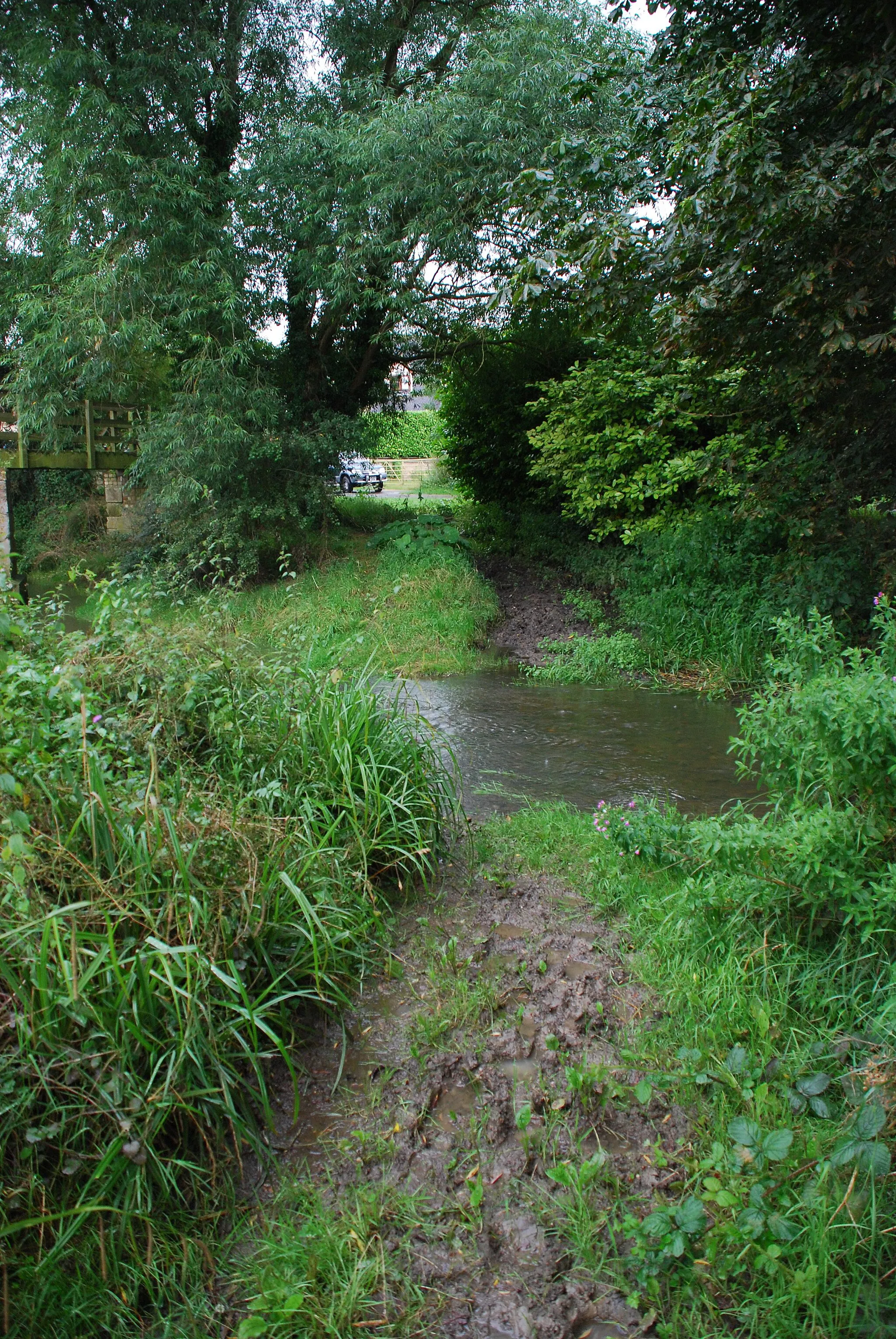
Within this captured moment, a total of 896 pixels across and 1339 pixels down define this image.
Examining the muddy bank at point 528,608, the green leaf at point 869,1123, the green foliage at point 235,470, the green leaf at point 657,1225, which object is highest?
the green foliage at point 235,470

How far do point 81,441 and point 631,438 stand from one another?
29.2 feet

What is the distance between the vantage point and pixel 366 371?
13.4m

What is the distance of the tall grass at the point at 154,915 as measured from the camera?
221cm

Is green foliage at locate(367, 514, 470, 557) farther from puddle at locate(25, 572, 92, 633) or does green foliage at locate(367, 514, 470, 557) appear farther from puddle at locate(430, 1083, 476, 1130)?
puddle at locate(430, 1083, 476, 1130)

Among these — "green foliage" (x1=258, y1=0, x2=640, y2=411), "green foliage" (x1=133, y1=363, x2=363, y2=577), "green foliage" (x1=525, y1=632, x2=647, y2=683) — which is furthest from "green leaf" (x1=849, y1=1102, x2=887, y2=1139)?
"green foliage" (x1=133, y1=363, x2=363, y2=577)

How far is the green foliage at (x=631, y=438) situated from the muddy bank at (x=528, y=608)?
0.95 meters

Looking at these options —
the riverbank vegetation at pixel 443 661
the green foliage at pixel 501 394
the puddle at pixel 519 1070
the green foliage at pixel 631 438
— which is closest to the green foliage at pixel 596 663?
the riverbank vegetation at pixel 443 661

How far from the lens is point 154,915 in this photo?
2711 millimetres

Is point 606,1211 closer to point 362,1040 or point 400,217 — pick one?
point 362,1040

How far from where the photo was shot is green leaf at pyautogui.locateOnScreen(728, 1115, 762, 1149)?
2.31 m

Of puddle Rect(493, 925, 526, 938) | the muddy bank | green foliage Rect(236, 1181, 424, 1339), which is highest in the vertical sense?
the muddy bank

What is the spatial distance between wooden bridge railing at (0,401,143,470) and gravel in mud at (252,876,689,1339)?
11.1 metres

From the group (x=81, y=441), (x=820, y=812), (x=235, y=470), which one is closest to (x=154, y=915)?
(x=820, y=812)

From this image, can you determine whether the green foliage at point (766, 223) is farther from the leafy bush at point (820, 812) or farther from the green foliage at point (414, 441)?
the green foliage at point (414, 441)
